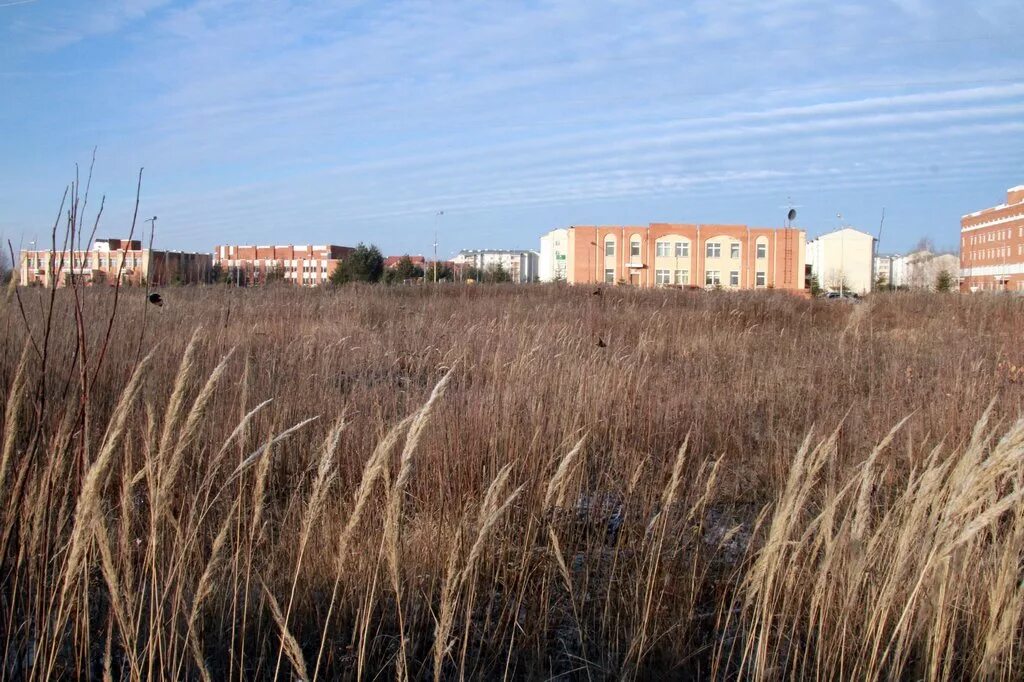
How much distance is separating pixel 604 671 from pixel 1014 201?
6899 cm

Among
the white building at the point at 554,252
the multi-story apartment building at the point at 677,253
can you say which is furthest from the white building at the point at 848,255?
the white building at the point at 554,252

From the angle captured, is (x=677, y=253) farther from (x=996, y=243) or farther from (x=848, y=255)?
(x=996, y=243)

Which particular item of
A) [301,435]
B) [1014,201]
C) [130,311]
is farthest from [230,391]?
[1014,201]

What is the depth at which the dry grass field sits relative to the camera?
6.04 feet

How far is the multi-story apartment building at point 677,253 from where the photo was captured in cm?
6606

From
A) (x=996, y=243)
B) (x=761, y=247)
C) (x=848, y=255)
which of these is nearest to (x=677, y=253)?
(x=761, y=247)

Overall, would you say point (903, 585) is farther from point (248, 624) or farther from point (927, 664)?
point (248, 624)

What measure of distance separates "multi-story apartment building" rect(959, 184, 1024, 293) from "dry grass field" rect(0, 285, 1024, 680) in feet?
179

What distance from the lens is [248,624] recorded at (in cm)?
230

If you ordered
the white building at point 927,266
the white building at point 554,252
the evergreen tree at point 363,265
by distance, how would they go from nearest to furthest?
the evergreen tree at point 363,265, the white building at point 927,266, the white building at point 554,252

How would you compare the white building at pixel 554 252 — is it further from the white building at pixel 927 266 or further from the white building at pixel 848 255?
the white building at pixel 927 266

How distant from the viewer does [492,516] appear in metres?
1.60

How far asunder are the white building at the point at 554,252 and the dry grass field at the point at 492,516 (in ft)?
198

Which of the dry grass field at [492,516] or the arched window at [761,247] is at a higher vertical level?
the arched window at [761,247]
